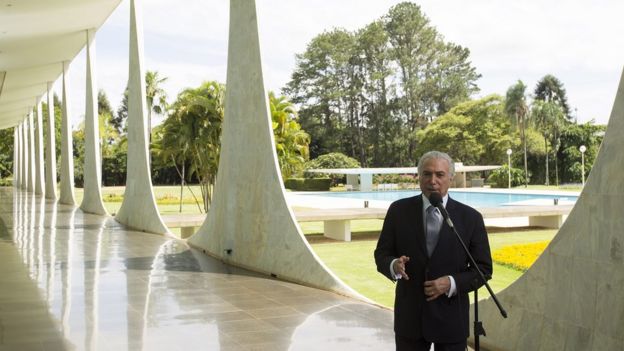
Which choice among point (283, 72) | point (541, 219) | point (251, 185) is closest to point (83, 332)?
point (251, 185)

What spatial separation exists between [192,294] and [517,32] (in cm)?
7333

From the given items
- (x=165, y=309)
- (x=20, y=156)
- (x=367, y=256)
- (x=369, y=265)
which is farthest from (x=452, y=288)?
(x=20, y=156)

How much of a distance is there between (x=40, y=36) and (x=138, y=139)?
20.5 ft

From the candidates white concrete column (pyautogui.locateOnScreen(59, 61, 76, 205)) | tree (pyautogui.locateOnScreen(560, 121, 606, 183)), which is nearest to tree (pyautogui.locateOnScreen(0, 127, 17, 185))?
white concrete column (pyautogui.locateOnScreen(59, 61, 76, 205))

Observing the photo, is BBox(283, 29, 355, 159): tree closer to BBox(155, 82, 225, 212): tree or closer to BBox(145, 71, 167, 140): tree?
BBox(145, 71, 167, 140): tree

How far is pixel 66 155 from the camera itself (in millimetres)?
20656

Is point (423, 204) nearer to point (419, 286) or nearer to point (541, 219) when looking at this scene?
point (419, 286)

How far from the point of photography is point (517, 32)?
238 ft

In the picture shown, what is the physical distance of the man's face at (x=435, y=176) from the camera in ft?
7.53

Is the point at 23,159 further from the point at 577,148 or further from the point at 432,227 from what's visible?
the point at 432,227

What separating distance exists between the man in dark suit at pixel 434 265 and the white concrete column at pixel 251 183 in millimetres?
3803

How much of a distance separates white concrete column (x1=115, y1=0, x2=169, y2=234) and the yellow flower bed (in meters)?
6.17

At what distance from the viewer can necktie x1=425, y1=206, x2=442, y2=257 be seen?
2.32 metres

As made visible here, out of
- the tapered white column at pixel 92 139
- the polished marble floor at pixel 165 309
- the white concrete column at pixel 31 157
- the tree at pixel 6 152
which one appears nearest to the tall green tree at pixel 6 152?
the tree at pixel 6 152
